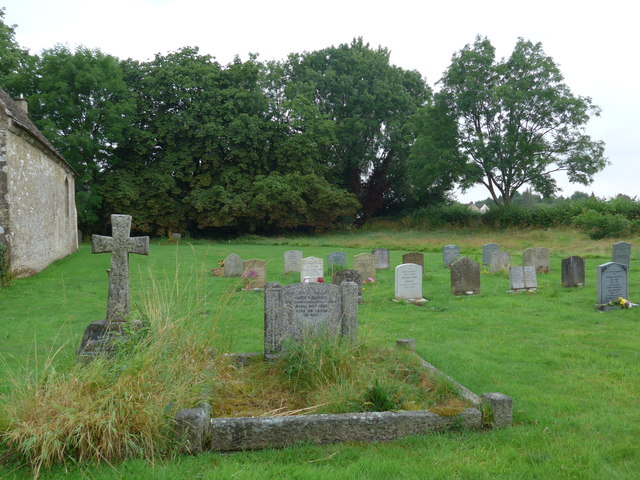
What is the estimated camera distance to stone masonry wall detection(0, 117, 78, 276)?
13664 millimetres

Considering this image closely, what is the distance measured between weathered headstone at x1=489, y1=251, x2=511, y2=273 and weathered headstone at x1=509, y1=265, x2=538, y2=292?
2954 mm

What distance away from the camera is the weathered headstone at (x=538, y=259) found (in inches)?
605

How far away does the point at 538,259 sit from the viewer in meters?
15.4

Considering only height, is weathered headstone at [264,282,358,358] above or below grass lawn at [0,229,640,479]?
above

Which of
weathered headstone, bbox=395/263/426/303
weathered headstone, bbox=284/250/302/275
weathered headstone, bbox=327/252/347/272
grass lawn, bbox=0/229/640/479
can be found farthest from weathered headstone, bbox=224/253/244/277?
weathered headstone, bbox=395/263/426/303

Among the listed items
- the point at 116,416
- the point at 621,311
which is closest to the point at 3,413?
the point at 116,416

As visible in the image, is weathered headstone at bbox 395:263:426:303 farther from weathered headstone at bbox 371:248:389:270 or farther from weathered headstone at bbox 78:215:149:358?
weathered headstone at bbox 78:215:149:358

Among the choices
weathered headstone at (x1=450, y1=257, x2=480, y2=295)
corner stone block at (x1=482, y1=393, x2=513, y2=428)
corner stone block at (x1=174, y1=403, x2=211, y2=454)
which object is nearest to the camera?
corner stone block at (x1=174, y1=403, x2=211, y2=454)

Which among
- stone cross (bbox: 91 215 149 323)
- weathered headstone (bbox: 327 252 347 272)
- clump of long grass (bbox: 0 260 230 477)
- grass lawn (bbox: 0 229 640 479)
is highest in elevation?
stone cross (bbox: 91 215 149 323)

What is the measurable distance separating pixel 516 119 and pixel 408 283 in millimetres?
27520

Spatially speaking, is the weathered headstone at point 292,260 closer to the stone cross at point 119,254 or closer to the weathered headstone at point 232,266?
the weathered headstone at point 232,266

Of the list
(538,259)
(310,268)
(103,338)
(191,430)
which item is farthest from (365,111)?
(191,430)

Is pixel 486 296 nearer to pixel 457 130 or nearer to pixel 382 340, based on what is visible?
pixel 382 340

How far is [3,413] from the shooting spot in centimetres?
382
